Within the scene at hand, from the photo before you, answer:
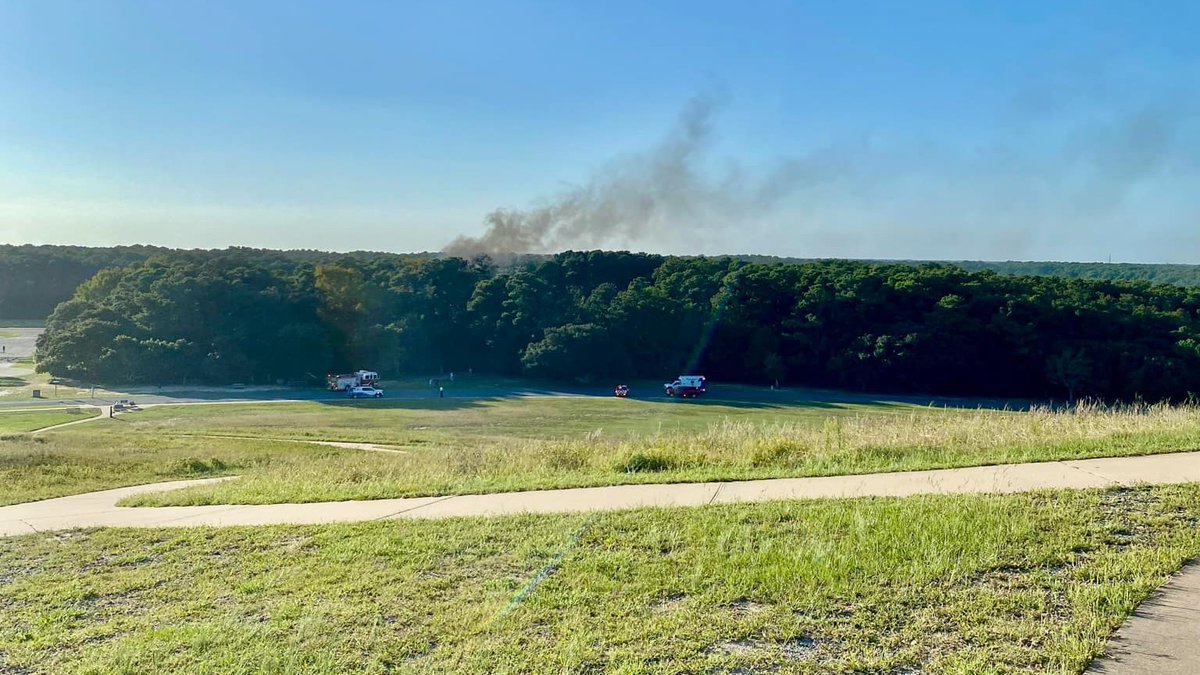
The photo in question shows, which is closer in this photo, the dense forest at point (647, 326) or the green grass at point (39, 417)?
the green grass at point (39, 417)

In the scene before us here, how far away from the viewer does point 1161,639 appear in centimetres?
414

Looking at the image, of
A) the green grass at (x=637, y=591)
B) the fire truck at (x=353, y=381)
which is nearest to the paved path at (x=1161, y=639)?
the green grass at (x=637, y=591)

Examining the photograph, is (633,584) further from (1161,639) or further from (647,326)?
(647,326)

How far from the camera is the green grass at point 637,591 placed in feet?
13.6

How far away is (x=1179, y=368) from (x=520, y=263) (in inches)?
2657

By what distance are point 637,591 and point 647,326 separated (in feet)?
187

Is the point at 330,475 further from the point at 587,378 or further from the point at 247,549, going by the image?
the point at 587,378

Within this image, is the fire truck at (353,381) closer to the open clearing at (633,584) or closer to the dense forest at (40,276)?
the dense forest at (40,276)

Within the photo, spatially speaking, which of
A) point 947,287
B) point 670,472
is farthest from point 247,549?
point 947,287

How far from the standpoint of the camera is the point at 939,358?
182 feet

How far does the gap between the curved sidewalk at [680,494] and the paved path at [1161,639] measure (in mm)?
2699

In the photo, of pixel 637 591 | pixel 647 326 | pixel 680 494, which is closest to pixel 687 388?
pixel 647 326

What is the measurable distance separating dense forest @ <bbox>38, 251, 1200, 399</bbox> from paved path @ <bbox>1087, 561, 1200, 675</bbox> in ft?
172

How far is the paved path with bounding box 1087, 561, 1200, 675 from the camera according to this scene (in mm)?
3846
